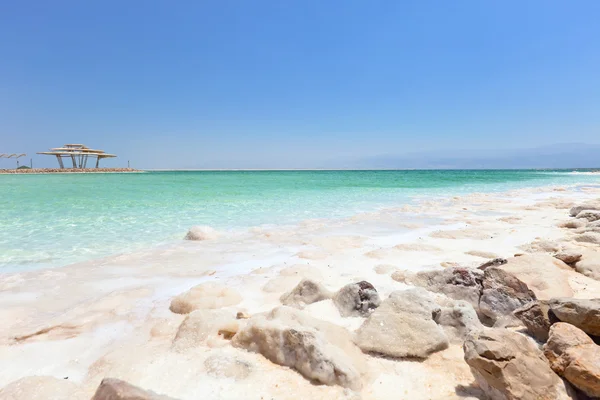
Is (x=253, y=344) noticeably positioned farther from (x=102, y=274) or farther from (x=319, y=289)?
(x=102, y=274)

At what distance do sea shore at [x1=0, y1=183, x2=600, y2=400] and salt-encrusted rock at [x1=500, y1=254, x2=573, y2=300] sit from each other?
0.01m

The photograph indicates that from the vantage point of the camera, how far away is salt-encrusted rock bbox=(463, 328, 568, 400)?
1.39m

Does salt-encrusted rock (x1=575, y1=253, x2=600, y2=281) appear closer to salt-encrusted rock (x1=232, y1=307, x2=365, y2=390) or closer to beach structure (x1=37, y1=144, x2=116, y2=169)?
salt-encrusted rock (x1=232, y1=307, x2=365, y2=390)

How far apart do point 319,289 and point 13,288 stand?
119 inches

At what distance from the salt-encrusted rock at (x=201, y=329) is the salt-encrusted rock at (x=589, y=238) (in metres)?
4.80

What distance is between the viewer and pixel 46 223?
6840 millimetres

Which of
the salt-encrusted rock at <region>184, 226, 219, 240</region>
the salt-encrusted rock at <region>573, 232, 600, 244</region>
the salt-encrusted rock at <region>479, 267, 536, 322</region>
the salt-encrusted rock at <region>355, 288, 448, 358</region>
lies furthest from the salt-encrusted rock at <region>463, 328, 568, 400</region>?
the salt-encrusted rock at <region>184, 226, 219, 240</region>

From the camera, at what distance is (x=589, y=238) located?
4434 mm

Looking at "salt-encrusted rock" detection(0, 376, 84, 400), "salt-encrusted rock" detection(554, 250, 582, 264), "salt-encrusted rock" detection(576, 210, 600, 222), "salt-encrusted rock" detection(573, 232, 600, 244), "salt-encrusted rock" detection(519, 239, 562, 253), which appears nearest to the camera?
"salt-encrusted rock" detection(0, 376, 84, 400)

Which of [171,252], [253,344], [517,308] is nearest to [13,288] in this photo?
[171,252]

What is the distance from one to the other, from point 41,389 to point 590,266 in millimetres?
4263

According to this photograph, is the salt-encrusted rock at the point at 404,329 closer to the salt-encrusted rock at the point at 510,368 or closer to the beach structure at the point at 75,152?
the salt-encrusted rock at the point at 510,368

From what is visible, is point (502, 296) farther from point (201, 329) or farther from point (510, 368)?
point (201, 329)

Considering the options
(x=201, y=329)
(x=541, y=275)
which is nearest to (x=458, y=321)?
(x=541, y=275)
